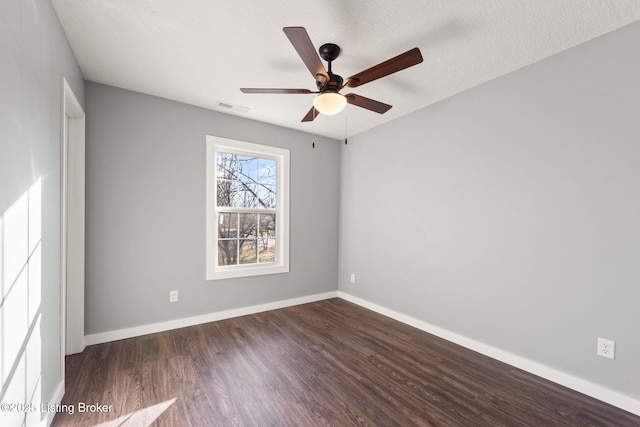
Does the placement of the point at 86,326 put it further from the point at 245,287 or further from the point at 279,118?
the point at 279,118

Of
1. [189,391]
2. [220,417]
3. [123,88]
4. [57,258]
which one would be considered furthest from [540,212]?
[123,88]

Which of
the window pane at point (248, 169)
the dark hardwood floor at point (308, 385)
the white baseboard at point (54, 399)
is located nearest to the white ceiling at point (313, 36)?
the window pane at point (248, 169)

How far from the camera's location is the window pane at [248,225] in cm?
378

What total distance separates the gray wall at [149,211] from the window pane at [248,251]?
27 centimetres

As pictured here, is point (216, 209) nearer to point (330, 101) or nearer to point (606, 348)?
point (330, 101)

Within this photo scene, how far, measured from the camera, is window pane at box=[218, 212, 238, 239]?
360 centimetres

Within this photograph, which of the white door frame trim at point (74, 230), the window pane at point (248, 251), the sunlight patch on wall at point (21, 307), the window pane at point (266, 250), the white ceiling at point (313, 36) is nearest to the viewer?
the sunlight patch on wall at point (21, 307)

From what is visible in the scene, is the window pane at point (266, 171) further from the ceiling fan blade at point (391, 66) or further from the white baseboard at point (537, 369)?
the white baseboard at point (537, 369)

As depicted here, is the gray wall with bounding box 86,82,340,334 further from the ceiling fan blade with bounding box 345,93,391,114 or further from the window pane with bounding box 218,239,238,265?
the ceiling fan blade with bounding box 345,93,391,114

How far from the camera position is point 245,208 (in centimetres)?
379

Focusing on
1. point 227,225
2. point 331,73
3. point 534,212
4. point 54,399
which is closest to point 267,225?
point 227,225

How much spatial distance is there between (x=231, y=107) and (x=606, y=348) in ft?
13.2

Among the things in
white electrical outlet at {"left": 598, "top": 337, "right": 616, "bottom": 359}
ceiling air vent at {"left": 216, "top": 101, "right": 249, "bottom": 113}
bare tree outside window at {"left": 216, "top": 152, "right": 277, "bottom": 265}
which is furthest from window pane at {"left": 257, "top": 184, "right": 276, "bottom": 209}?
white electrical outlet at {"left": 598, "top": 337, "right": 616, "bottom": 359}

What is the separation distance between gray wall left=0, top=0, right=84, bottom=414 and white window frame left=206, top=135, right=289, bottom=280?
58.7 inches
